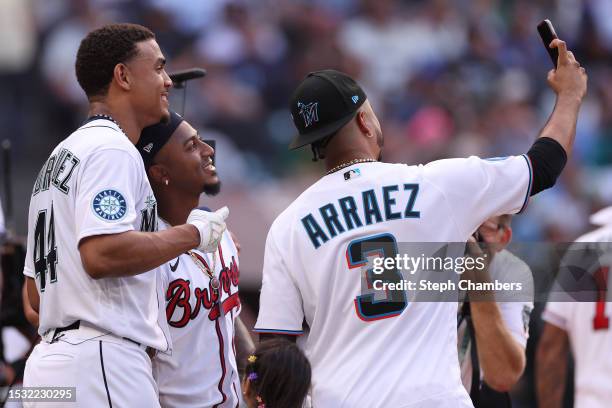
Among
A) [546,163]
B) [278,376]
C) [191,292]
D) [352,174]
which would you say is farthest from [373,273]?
[191,292]

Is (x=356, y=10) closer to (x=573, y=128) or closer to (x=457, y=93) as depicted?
(x=457, y=93)

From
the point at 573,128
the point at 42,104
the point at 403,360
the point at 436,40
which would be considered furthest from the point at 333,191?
the point at 436,40

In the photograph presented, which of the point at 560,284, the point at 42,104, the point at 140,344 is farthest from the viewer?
the point at 42,104

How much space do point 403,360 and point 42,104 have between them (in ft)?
24.9

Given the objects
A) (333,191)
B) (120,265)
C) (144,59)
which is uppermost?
(144,59)

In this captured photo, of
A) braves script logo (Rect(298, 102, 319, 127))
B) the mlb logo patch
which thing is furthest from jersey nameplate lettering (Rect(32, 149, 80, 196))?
the mlb logo patch

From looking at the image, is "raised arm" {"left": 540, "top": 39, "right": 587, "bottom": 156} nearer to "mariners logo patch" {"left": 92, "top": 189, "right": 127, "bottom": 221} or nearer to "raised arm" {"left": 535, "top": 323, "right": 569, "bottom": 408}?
"mariners logo patch" {"left": 92, "top": 189, "right": 127, "bottom": 221}

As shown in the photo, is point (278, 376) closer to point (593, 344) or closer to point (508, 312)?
point (508, 312)

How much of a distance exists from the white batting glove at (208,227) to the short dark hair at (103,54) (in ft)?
2.19

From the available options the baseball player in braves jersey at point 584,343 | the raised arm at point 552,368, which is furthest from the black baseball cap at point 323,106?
the raised arm at point 552,368

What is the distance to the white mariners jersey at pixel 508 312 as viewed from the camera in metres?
4.78

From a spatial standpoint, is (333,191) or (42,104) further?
(42,104)

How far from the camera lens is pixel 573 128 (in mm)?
3838

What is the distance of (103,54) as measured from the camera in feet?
13.3
